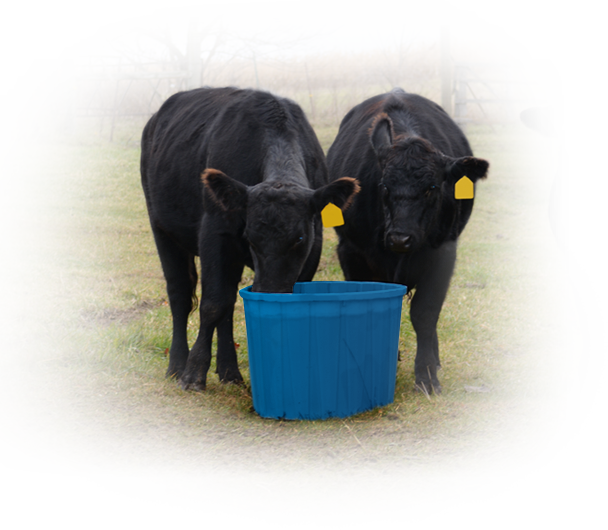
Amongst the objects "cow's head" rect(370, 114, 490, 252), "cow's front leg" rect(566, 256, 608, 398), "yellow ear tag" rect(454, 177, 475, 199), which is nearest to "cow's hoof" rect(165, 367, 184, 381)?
"cow's head" rect(370, 114, 490, 252)

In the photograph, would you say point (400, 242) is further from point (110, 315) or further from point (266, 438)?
point (110, 315)

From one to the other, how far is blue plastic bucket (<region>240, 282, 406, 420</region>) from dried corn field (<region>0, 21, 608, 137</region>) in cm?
1478

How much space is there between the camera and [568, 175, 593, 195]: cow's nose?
430 centimetres

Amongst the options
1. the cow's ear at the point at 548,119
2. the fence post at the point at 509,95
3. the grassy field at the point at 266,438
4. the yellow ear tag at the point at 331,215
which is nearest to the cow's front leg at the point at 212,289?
the grassy field at the point at 266,438

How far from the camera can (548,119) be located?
16.9 ft

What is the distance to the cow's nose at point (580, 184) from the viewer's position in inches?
169

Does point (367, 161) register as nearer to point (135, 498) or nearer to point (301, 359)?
point (301, 359)

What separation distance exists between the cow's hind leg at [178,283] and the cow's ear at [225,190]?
1446mm

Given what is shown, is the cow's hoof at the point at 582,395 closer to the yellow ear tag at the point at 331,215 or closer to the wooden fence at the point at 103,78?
the yellow ear tag at the point at 331,215

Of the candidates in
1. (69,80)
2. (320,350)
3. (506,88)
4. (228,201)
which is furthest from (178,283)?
(506,88)

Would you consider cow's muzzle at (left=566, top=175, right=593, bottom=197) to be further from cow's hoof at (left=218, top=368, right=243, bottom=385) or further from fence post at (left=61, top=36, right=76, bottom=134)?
fence post at (left=61, top=36, right=76, bottom=134)

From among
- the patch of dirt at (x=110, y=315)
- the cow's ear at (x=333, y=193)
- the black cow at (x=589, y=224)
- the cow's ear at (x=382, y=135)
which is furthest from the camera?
the patch of dirt at (x=110, y=315)

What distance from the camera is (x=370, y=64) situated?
2936 cm

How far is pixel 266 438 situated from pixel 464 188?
7.52 feet
